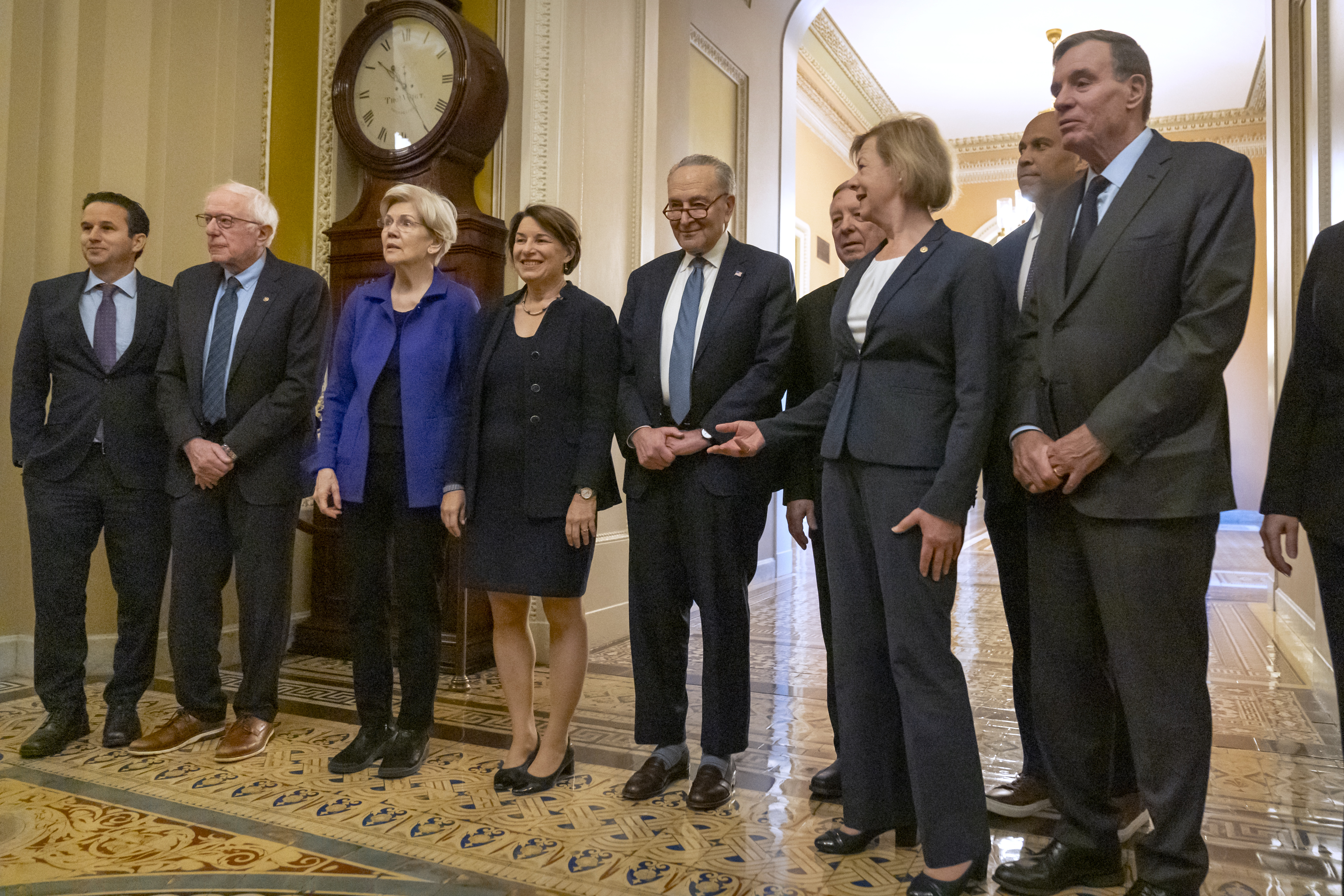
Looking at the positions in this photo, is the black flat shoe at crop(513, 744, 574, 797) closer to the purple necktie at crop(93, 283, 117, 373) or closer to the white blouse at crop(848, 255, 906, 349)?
the white blouse at crop(848, 255, 906, 349)

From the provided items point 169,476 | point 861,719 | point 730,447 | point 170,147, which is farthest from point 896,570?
point 170,147

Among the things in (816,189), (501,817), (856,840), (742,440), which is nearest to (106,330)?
(501,817)

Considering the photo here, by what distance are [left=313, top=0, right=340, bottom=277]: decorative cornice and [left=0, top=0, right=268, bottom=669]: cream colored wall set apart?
1.40ft

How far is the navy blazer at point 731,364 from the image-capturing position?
222 centimetres

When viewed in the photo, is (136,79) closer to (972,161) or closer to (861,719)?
(861,719)

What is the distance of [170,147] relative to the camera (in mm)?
3635

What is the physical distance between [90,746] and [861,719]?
229 centimetres

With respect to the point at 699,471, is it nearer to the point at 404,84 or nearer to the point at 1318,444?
the point at 1318,444

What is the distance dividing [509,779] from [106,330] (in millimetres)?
1888

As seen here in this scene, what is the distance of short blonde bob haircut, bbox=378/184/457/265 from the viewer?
8.02 feet

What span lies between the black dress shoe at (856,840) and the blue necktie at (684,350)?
1.02m

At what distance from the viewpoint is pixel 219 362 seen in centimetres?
271

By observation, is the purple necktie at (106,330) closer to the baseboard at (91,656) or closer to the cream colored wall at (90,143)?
the cream colored wall at (90,143)

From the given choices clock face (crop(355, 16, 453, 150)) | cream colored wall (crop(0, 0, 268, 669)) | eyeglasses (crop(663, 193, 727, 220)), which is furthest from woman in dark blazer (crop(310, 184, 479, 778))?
cream colored wall (crop(0, 0, 268, 669))
